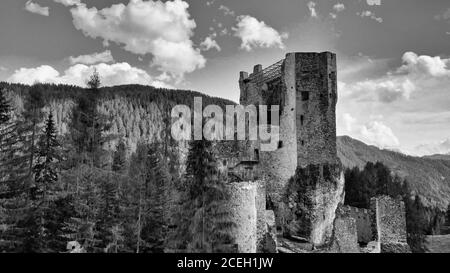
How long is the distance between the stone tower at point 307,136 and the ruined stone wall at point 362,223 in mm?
1489

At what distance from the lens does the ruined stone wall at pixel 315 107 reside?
128ft

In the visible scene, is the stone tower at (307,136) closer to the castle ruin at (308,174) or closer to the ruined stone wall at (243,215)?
the castle ruin at (308,174)

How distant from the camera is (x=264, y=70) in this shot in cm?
4400

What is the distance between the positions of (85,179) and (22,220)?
5825 millimetres

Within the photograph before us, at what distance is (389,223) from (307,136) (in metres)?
8.67

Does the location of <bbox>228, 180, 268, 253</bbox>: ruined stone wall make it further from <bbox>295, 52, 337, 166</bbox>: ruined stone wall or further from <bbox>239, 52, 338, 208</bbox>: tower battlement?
<bbox>295, 52, 337, 166</bbox>: ruined stone wall

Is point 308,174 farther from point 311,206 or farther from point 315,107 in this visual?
point 315,107

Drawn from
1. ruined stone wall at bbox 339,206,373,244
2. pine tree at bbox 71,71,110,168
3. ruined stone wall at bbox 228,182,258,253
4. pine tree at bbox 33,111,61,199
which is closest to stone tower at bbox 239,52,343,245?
ruined stone wall at bbox 339,206,373,244

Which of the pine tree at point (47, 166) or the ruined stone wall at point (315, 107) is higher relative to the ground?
the ruined stone wall at point (315, 107)

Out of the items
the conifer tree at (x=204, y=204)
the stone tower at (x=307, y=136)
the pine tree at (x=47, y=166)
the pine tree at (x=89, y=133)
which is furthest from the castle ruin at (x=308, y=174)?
the pine tree at (x=89, y=133)

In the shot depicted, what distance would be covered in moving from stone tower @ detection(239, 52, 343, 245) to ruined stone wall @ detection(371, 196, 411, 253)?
3162 millimetres
